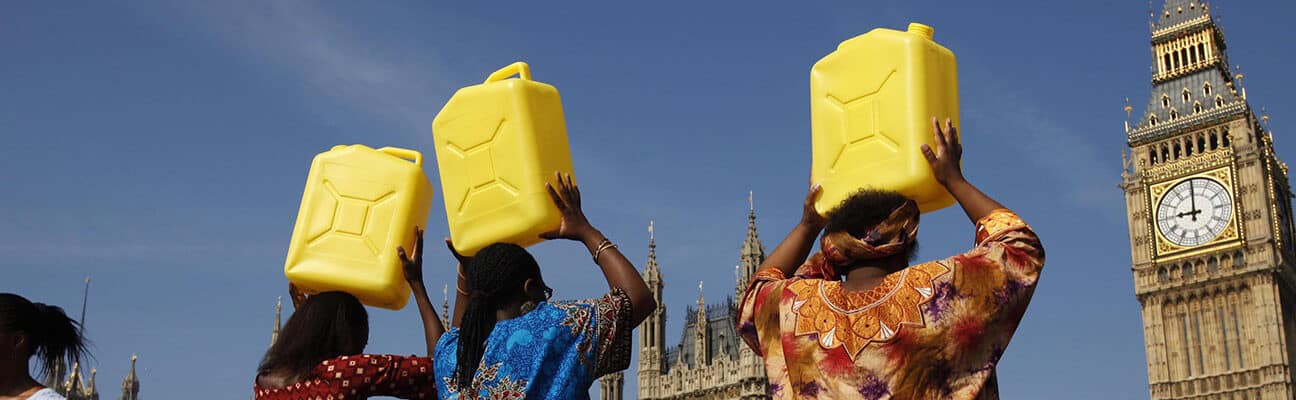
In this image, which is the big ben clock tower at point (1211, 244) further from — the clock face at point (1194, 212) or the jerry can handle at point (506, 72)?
the jerry can handle at point (506, 72)

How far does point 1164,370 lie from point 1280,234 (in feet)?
21.2

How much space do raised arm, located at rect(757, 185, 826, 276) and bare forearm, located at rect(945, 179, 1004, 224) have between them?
534 mm

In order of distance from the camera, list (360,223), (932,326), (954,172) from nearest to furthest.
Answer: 1. (932,326)
2. (954,172)
3. (360,223)

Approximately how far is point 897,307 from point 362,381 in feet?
6.18

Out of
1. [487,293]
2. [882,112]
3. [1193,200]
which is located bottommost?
[487,293]

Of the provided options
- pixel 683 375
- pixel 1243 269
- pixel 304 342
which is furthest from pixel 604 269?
pixel 1243 269

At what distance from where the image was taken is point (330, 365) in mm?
4457

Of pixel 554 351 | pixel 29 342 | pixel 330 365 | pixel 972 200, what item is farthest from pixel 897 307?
pixel 29 342

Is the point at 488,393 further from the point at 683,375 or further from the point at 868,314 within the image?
the point at 683,375

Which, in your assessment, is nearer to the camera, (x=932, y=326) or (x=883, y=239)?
(x=932, y=326)

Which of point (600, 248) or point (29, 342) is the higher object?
point (600, 248)

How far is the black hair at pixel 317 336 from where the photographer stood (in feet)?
14.8

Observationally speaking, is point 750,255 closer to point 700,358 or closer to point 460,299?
point 700,358

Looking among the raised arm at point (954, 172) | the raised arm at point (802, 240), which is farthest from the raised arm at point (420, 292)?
the raised arm at point (954, 172)
